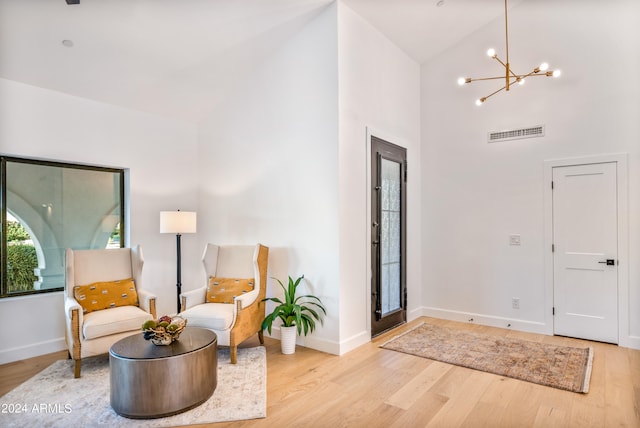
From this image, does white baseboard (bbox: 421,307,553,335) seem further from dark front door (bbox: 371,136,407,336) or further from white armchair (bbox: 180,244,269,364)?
white armchair (bbox: 180,244,269,364)

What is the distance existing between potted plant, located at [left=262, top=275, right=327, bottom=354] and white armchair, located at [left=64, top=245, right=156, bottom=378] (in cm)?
126

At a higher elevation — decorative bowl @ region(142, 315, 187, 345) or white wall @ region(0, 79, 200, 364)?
white wall @ region(0, 79, 200, 364)

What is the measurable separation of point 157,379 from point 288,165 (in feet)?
8.41

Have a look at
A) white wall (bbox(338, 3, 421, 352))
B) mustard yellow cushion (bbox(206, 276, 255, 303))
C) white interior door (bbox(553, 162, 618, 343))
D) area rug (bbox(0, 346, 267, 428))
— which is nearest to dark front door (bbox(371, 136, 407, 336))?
white wall (bbox(338, 3, 421, 352))

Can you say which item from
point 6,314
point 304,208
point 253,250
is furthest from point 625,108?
point 6,314

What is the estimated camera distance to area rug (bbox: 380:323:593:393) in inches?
127

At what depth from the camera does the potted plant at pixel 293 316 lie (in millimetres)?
3873

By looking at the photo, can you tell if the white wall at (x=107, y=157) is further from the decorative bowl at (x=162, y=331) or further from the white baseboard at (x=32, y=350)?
the decorative bowl at (x=162, y=331)

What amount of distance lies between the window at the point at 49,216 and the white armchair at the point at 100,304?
0.63 meters

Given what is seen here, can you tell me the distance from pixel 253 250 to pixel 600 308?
3927mm

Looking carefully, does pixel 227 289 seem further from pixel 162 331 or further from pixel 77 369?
pixel 77 369

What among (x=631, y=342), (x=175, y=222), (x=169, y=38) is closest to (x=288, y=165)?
(x=175, y=222)

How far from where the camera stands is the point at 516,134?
4707 mm

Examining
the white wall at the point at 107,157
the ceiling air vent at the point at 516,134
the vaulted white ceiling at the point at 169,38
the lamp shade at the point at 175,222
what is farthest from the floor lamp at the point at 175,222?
the ceiling air vent at the point at 516,134
